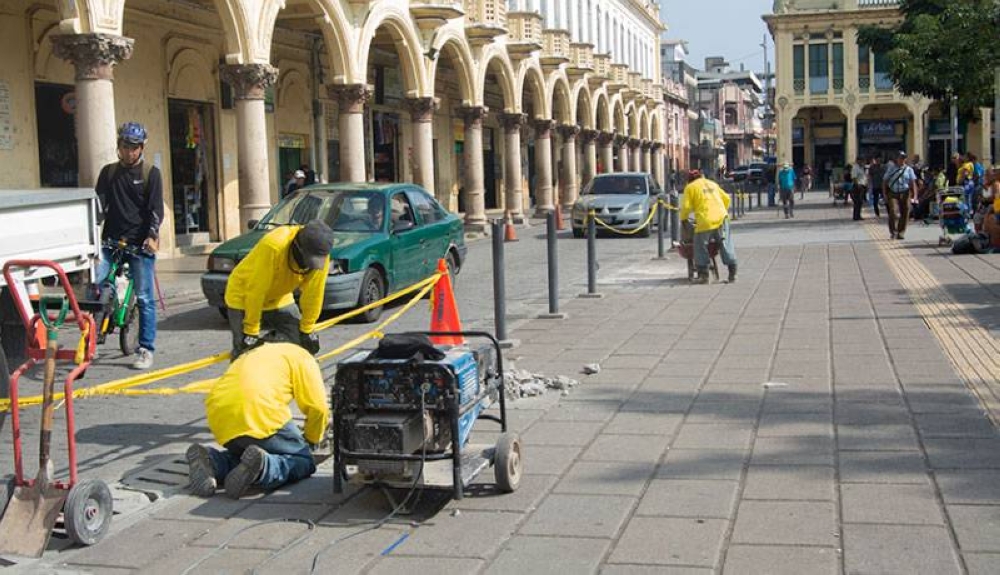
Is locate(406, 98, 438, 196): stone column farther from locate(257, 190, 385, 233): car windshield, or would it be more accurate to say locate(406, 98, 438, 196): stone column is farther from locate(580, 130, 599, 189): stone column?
locate(580, 130, 599, 189): stone column

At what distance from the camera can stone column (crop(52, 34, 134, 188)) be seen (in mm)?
15812

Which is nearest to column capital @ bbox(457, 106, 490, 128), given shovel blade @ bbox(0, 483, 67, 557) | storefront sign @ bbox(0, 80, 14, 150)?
storefront sign @ bbox(0, 80, 14, 150)

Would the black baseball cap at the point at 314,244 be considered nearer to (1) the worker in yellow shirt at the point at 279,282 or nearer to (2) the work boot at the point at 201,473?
(1) the worker in yellow shirt at the point at 279,282

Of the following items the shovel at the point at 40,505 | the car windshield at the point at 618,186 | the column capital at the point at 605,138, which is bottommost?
the shovel at the point at 40,505

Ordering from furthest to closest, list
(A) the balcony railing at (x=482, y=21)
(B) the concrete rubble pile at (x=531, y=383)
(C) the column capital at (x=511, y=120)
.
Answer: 1. (C) the column capital at (x=511, y=120)
2. (A) the balcony railing at (x=482, y=21)
3. (B) the concrete rubble pile at (x=531, y=383)

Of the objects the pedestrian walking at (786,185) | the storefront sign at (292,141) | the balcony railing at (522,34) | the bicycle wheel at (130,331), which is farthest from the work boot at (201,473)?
the balcony railing at (522,34)

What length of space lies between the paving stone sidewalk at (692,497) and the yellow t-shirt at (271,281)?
0.90 m

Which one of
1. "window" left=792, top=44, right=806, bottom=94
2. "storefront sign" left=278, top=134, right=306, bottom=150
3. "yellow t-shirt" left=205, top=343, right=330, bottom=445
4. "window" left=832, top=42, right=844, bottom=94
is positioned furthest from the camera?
"window" left=792, top=44, right=806, bottom=94

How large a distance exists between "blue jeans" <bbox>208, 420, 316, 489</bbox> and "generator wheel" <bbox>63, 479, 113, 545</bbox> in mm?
739

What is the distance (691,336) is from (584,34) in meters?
38.6

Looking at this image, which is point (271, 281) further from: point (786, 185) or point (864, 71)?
point (864, 71)

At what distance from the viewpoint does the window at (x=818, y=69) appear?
5881cm

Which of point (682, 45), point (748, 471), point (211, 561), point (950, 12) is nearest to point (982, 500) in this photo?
point (748, 471)

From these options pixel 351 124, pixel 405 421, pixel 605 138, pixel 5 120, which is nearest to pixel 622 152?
pixel 605 138
